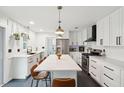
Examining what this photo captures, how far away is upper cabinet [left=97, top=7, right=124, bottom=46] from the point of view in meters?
3.39

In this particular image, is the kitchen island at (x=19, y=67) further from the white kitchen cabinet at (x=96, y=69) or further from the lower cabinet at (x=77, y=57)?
the lower cabinet at (x=77, y=57)

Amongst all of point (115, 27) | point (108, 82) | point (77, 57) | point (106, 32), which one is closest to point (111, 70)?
point (108, 82)

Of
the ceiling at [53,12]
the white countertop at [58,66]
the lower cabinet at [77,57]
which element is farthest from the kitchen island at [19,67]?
the lower cabinet at [77,57]

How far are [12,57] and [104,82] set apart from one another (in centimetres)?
326

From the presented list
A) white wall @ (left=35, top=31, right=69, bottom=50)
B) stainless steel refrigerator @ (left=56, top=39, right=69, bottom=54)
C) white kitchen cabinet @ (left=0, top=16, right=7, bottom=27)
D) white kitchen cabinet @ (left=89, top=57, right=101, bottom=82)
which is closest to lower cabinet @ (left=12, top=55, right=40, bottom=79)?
white kitchen cabinet @ (left=0, top=16, right=7, bottom=27)

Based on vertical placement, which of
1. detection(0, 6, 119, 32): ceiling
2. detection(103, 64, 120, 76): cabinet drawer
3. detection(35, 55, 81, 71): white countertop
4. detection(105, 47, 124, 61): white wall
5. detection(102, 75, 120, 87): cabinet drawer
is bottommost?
detection(102, 75, 120, 87): cabinet drawer

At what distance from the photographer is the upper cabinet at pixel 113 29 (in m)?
3.39

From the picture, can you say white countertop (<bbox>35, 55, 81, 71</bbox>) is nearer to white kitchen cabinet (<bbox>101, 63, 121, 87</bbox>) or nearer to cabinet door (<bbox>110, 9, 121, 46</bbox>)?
white kitchen cabinet (<bbox>101, 63, 121, 87</bbox>)

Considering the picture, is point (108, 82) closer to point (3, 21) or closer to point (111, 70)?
point (111, 70)

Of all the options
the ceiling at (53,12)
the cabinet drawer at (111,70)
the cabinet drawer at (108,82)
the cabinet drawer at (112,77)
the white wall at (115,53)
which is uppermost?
the ceiling at (53,12)

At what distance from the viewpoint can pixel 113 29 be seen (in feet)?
12.7
